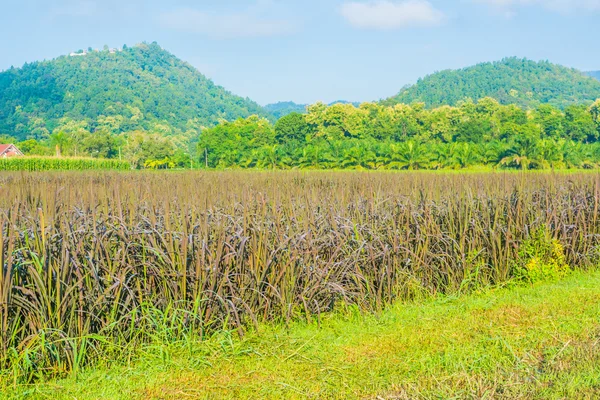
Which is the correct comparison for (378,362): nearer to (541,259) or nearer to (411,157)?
(541,259)

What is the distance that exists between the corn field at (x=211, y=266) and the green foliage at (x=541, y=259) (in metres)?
0.09

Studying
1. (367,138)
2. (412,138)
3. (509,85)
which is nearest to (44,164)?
(367,138)

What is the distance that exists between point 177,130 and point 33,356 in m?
127

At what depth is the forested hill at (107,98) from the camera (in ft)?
399

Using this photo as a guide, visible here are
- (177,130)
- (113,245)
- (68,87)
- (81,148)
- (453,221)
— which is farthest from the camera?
(68,87)

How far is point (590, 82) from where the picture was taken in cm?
16762

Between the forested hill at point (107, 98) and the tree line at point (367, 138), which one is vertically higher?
the forested hill at point (107, 98)

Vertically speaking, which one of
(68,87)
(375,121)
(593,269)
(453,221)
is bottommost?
(593,269)

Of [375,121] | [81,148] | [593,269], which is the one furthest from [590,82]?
[593,269]

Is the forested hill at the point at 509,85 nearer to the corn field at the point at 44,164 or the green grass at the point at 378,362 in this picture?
the corn field at the point at 44,164

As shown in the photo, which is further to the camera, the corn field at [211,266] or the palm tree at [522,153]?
the palm tree at [522,153]

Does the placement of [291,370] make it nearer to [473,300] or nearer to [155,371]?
[155,371]

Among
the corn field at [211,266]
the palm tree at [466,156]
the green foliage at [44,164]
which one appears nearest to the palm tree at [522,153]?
the palm tree at [466,156]

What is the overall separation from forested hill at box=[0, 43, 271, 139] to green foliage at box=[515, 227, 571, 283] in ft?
389
